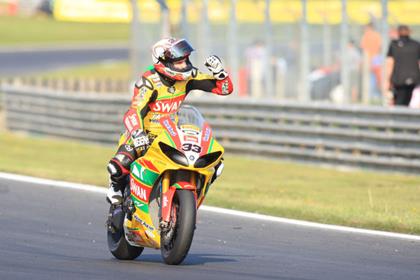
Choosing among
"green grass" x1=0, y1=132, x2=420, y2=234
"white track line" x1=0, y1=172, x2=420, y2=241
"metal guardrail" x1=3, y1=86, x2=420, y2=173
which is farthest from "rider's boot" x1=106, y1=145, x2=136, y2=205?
"metal guardrail" x1=3, y1=86, x2=420, y2=173

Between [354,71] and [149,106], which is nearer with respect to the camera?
[149,106]

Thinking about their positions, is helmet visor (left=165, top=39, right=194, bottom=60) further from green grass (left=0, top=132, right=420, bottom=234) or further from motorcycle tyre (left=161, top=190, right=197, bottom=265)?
green grass (left=0, top=132, right=420, bottom=234)

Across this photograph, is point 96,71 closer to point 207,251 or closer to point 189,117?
point 207,251

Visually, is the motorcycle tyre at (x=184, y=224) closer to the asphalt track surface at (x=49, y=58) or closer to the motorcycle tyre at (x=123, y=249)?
the motorcycle tyre at (x=123, y=249)

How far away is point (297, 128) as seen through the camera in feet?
60.7

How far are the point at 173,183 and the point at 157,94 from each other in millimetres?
1116

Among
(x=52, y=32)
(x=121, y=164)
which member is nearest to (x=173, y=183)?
(x=121, y=164)

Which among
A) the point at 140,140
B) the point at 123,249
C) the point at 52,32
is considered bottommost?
the point at 52,32

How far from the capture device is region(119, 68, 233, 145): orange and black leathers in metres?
9.21

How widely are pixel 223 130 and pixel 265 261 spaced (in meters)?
10.9

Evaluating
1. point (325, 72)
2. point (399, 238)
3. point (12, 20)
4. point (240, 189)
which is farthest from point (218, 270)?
point (12, 20)

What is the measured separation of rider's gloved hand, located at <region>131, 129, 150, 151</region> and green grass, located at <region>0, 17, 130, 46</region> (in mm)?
46721

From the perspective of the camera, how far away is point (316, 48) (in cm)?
2120

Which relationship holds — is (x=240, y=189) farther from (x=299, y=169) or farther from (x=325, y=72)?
(x=325, y=72)
